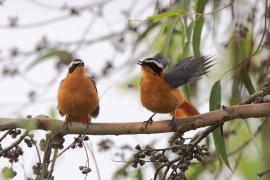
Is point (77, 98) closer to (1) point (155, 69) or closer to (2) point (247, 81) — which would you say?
(1) point (155, 69)

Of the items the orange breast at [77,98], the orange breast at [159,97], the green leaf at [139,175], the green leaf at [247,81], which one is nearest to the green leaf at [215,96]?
the green leaf at [247,81]

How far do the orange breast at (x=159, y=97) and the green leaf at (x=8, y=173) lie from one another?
1404 mm

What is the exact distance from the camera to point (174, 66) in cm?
339

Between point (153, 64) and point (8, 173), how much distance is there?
5.35ft

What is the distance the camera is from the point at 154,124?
2.68m

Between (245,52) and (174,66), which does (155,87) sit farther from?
(245,52)

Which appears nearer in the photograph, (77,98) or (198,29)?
(198,29)

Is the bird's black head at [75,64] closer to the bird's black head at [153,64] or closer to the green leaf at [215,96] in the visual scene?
the bird's black head at [153,64]

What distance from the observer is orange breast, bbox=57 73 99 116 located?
137 inches

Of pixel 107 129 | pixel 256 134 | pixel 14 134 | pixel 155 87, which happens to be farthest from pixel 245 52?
pixel 14 134

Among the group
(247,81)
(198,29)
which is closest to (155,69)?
(198,29)

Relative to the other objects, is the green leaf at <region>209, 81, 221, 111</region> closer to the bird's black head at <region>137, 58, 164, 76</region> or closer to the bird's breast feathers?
the bird's black head at <region>137, 58, 164, 76</region>

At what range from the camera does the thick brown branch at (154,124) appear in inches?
94.8

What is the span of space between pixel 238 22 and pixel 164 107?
2.07 feet
